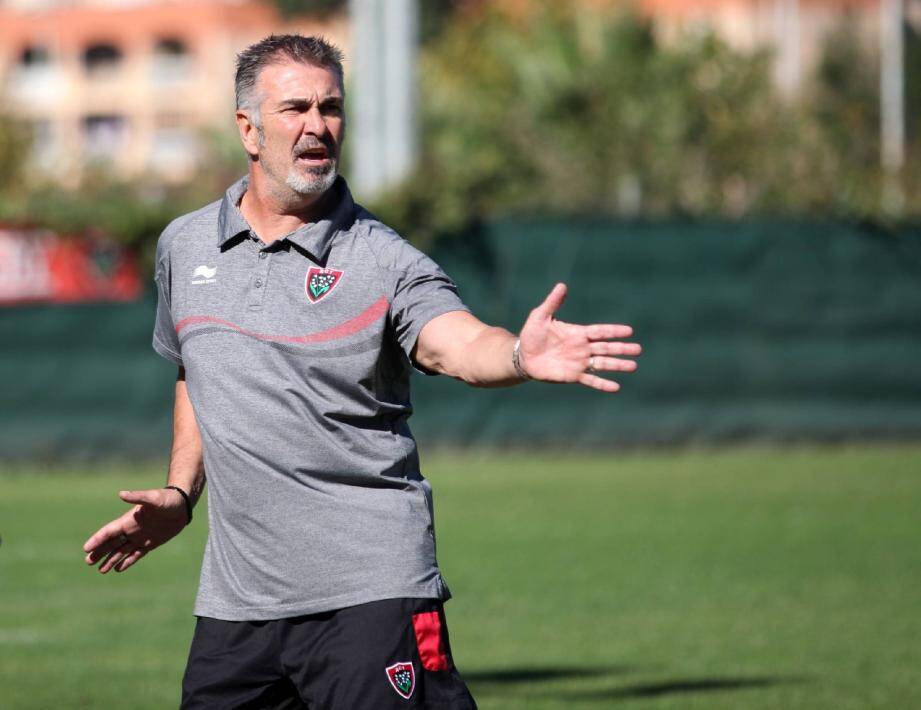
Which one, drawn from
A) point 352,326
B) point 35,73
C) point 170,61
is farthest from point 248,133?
point 35,73

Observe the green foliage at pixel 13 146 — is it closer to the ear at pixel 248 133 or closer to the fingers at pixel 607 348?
the ear at pixel 248 133

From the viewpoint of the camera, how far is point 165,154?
105250 mm

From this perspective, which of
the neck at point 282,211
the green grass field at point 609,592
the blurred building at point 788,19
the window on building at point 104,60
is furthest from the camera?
the window on building at point 104,60

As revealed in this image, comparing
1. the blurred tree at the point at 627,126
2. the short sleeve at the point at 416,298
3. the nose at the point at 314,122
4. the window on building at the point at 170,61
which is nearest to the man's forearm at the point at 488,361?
the short sleeve at the point at 416,298

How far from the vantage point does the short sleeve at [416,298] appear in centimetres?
478

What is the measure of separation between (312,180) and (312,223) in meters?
0.12

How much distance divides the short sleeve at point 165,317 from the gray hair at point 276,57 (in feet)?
1.63

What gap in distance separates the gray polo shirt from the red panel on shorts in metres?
0.07

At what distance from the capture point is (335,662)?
4820 mm

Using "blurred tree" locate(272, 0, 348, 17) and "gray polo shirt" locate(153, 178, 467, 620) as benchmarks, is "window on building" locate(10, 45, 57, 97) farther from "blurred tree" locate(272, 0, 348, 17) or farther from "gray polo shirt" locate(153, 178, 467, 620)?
"gray polo shirt" locate(153, 178, 467, 620)

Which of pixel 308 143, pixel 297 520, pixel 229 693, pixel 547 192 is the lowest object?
pixel 547 192

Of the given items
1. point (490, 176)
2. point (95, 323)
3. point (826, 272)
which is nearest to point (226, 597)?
point (95, 323)

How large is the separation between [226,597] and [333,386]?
0.66m

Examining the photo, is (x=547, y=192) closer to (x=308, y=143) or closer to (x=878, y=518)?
(x=878, y=518)
